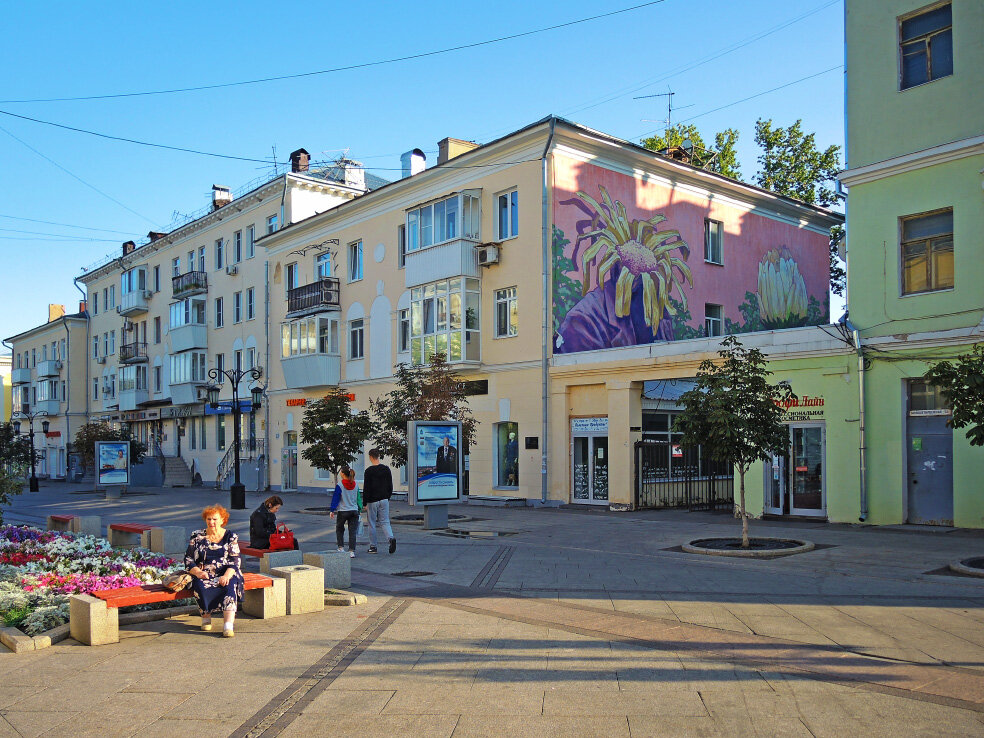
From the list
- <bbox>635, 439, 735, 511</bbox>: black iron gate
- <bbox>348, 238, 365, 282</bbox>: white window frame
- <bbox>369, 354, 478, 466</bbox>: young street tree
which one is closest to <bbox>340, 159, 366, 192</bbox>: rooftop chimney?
<bbox>348, 238, 365, 282</bbox>: white window frame

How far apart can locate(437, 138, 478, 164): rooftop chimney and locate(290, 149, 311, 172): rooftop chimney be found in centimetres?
1352

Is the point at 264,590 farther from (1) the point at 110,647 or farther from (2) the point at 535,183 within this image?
(2) the point at 535,183

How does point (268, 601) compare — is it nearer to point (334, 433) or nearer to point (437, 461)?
point (437, 461)

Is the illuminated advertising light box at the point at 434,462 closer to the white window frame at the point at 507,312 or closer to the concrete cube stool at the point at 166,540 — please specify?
the concrete cube stool at the point at 166,540

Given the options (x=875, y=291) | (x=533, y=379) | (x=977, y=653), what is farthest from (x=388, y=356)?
(x=977, y=653)

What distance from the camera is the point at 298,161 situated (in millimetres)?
45156

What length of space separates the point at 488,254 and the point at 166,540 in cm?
1643

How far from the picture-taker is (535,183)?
28375 mm

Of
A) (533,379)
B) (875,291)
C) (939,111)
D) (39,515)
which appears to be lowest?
(39,515)

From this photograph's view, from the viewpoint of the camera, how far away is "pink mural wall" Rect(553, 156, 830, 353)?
28609mm

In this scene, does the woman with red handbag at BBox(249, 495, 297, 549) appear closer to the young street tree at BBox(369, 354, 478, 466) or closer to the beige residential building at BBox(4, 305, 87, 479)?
the young street tree at BBox(369, 354, 478, 466)

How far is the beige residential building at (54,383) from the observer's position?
70.1 m

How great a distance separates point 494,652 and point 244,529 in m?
14.5

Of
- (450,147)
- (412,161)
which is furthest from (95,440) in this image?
(450,147)
